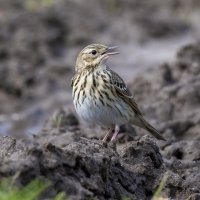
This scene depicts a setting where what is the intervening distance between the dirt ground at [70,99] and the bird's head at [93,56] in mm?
742

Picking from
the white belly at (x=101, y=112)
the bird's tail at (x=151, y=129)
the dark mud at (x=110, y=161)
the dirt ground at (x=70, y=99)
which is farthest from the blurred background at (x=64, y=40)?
the white belly at (x=101, y=112)

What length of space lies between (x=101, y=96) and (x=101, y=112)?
15 cm

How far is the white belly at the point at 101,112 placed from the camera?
24.6ft

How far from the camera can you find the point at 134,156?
251 inches

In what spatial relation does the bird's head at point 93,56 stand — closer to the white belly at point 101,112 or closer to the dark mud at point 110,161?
the white belly at point 101,112

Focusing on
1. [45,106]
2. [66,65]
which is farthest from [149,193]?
[66,65]

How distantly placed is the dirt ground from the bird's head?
0.74 metres

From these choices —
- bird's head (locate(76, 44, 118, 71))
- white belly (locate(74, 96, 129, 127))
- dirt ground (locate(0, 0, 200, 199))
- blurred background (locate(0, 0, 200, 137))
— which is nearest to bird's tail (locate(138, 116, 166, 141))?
dirt ground (locate(0, 0, 200, 199))

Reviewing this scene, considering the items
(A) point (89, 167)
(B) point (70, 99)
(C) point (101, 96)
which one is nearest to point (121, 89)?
(C) point (101, 96)

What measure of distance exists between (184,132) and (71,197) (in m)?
3.92

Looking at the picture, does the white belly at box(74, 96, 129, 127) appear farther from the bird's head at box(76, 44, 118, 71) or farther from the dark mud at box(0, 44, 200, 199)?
the bird's head at box(76, 44, 118, 71)

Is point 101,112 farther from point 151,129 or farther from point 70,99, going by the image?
point 70,99

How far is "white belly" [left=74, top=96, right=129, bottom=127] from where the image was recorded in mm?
7508

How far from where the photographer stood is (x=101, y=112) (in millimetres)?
7559
